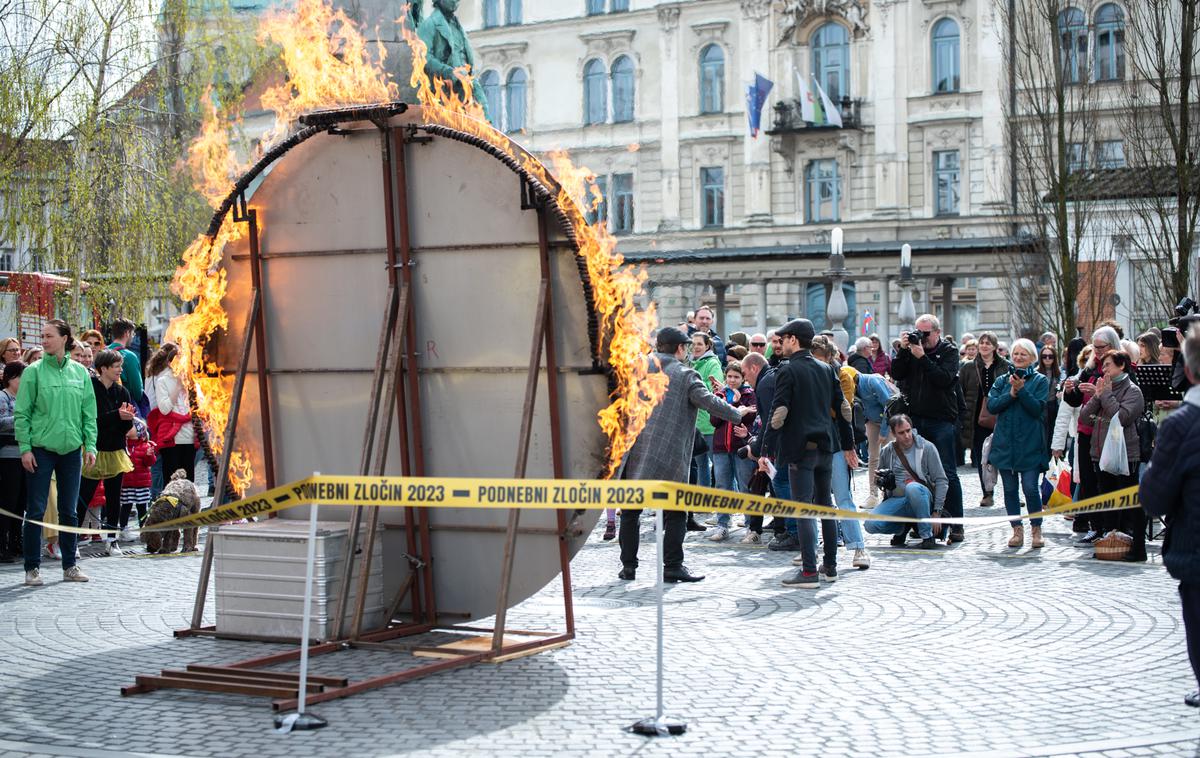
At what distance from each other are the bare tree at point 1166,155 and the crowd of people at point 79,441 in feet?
64.4

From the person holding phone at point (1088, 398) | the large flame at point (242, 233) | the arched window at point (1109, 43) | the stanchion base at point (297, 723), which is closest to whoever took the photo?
the stanchion base at point (297, 723)

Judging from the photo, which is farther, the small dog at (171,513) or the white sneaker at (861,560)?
the small dog at (171,513)

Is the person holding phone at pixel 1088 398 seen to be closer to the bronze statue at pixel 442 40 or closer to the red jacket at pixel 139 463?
the bronze statue at pixel 442 40

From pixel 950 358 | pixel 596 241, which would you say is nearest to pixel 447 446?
pixel 596 241

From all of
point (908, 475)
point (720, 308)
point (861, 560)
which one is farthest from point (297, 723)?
point (720, 308)

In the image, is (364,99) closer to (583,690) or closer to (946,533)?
(583,690)

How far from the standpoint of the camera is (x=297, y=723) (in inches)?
285

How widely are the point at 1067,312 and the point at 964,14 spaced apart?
2203 cm

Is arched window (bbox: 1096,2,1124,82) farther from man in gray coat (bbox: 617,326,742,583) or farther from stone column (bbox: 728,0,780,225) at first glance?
man in gray coat (bbox: 617,326,742,583)

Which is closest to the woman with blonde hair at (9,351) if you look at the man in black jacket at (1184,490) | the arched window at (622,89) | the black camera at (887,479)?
the black camera at (887,479)

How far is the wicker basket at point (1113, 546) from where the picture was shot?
13.3 metres

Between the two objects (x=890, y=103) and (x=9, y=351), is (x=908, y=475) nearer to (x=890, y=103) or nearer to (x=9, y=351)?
(x=9, y=351)

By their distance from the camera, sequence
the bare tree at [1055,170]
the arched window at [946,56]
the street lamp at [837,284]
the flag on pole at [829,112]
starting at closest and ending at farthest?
the street lamp at [837,284], the bare tree at [1055,170], the flag on pole at [829,112], the arched window at [946,56]

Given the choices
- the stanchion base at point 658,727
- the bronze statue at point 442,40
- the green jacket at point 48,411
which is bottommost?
the stanchion base at point 658,727
